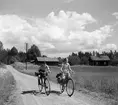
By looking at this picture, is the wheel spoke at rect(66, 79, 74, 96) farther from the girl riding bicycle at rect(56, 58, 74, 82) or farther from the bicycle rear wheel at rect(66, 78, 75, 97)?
the girl riding bicycle at rect(56, 58, 74, 82)

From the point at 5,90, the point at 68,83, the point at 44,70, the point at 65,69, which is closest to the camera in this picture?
the point at 68,83

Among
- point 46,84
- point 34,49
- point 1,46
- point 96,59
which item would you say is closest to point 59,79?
point 46,84

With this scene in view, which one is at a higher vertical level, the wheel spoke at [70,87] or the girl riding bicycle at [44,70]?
the girl riding bicycle at [44,70]

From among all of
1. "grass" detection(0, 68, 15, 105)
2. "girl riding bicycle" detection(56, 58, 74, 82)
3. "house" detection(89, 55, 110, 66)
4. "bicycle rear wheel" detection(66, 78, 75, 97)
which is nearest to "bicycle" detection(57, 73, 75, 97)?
"bicycle rear wheel" detection(66, 78, 75, 97)

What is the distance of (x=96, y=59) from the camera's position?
101 meters

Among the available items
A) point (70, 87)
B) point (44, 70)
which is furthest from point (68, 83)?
point (44, 70)

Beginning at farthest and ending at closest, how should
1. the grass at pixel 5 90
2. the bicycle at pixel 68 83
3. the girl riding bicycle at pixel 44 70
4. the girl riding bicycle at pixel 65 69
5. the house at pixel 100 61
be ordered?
1. the house at pixel 100 61
2. the girl riding bicycle at pixel 44 70
3. the girl riding bicycle at pixel 65 69
4. the bicycle at pixel 68 83
5. the grass at pixel 5 90

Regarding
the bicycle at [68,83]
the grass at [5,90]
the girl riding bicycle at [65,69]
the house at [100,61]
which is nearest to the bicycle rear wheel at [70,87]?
the bicycle at [68,83]

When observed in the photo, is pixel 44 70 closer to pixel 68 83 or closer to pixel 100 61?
pixel 68 83

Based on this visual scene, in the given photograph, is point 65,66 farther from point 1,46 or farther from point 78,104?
point 1,46

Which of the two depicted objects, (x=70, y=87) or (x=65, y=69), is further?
(x=65, y=69)

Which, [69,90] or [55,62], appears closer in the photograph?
[69,90]

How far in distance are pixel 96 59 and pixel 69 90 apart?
93.8 m

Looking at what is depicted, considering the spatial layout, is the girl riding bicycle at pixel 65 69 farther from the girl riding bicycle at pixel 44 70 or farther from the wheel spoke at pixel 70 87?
the girl riding bicycle at pixel 44 70
